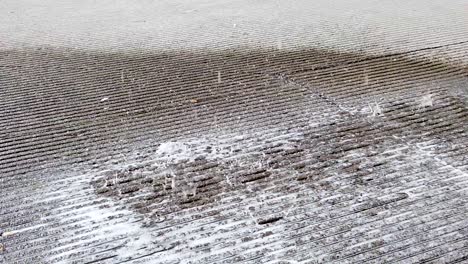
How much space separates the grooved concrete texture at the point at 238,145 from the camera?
4.98 ft

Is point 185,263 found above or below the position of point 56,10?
below

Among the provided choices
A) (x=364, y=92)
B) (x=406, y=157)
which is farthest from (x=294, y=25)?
(x=406, y=157)

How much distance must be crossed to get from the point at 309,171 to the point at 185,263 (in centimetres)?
61

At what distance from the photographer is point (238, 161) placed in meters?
1.92

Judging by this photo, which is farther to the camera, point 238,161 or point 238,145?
point 238,145

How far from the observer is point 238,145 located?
2.03m

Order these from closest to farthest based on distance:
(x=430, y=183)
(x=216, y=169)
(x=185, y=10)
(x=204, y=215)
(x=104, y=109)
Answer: (x=204, y=215), (x=430, y=183), (x=216, y=169), (x=104, y=109), (x=185, y=10)

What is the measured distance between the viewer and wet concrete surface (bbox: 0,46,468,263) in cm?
150

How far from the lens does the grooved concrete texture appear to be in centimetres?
152

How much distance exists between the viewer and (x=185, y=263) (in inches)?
56.4

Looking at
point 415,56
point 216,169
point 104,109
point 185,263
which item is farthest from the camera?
point 415,56

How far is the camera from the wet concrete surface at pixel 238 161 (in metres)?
1.50

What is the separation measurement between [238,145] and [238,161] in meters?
0.12

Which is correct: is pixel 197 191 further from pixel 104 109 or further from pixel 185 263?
pixel 104 109
